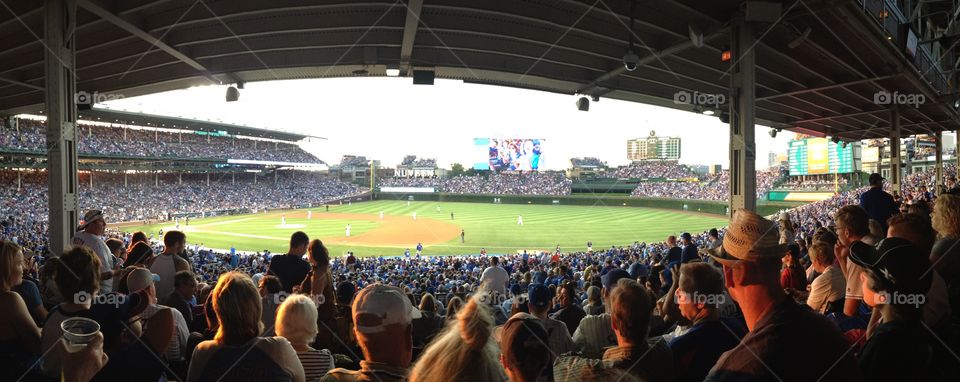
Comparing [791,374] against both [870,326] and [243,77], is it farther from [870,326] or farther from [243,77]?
[243,77]

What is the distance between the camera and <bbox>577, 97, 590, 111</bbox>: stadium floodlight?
13.6 metres

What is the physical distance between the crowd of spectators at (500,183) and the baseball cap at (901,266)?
77.8m

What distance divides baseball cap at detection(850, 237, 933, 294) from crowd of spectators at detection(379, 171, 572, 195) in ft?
255

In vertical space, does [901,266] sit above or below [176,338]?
above

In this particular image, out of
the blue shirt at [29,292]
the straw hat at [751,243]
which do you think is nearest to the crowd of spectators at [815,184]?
the straw hat at [751,243]

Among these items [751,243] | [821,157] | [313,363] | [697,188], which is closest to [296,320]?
[313,363]

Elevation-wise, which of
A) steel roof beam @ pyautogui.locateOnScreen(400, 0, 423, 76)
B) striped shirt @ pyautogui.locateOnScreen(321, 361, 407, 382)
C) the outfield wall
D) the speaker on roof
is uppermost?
steel roof beam @ pyautogui.locateOnScreen(400, 0, 423, 76)

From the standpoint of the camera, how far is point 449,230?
4309cm

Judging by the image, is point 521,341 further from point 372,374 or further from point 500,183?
point 500,183

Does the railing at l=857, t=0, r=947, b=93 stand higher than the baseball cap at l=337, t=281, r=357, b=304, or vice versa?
the railing at l=857, t=0, r=947, b=93

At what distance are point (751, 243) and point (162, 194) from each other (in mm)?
73506

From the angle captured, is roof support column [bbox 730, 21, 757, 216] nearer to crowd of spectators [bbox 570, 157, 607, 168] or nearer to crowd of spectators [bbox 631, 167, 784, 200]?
crowd of spectators [bbox 631, 167, 784, 200]

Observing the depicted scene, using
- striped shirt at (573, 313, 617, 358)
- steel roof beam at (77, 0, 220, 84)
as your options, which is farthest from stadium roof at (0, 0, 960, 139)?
striped shirt at (573, 313, 617, 358)

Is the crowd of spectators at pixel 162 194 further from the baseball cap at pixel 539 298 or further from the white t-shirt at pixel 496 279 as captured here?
the baseball cap at pixel 539 298
